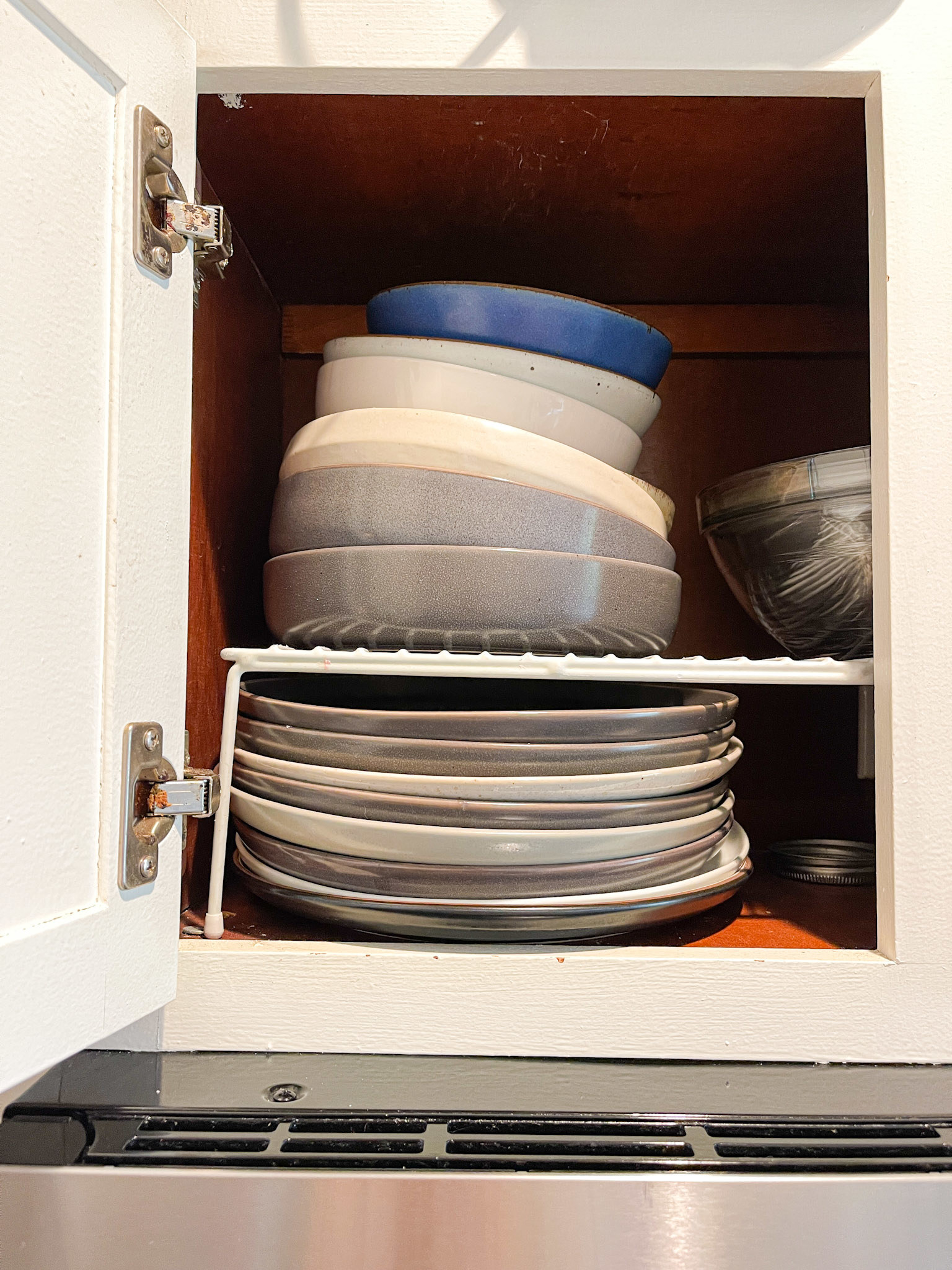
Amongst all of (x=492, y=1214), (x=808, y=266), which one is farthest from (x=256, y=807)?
(x=808, y=266)

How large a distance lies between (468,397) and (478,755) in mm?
307

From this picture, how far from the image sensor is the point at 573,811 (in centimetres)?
61

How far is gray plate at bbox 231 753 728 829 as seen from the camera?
605 mm

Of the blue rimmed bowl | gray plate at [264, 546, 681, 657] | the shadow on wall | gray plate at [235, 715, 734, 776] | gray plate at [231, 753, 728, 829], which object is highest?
the shadow on wall

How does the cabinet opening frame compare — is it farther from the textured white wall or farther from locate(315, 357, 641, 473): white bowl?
locate(315, 357, 641, 473): white bowl

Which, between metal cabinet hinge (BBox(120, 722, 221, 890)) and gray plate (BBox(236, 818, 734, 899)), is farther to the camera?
gray plate (BBox(236, 818, 734, 899))

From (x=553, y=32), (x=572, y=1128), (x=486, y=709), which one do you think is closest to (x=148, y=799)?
(x=572, y=1128)

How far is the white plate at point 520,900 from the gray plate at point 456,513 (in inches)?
10.0

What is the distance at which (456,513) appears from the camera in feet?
2.21

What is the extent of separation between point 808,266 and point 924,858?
26.2 inches

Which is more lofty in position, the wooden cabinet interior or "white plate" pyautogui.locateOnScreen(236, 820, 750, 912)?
the wooden cabinet interior

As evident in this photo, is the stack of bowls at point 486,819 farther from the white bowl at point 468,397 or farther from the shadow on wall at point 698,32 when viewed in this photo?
the shadow on wall at point 698,32

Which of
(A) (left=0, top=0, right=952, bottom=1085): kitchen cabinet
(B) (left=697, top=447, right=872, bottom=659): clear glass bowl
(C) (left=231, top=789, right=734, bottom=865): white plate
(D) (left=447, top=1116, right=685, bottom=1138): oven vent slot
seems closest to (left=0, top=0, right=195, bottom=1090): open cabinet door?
(A) (left=0, top=0, right=952, bottom=1085): kitchen cabinet

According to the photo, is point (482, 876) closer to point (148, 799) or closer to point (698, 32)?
point (148, 799)
